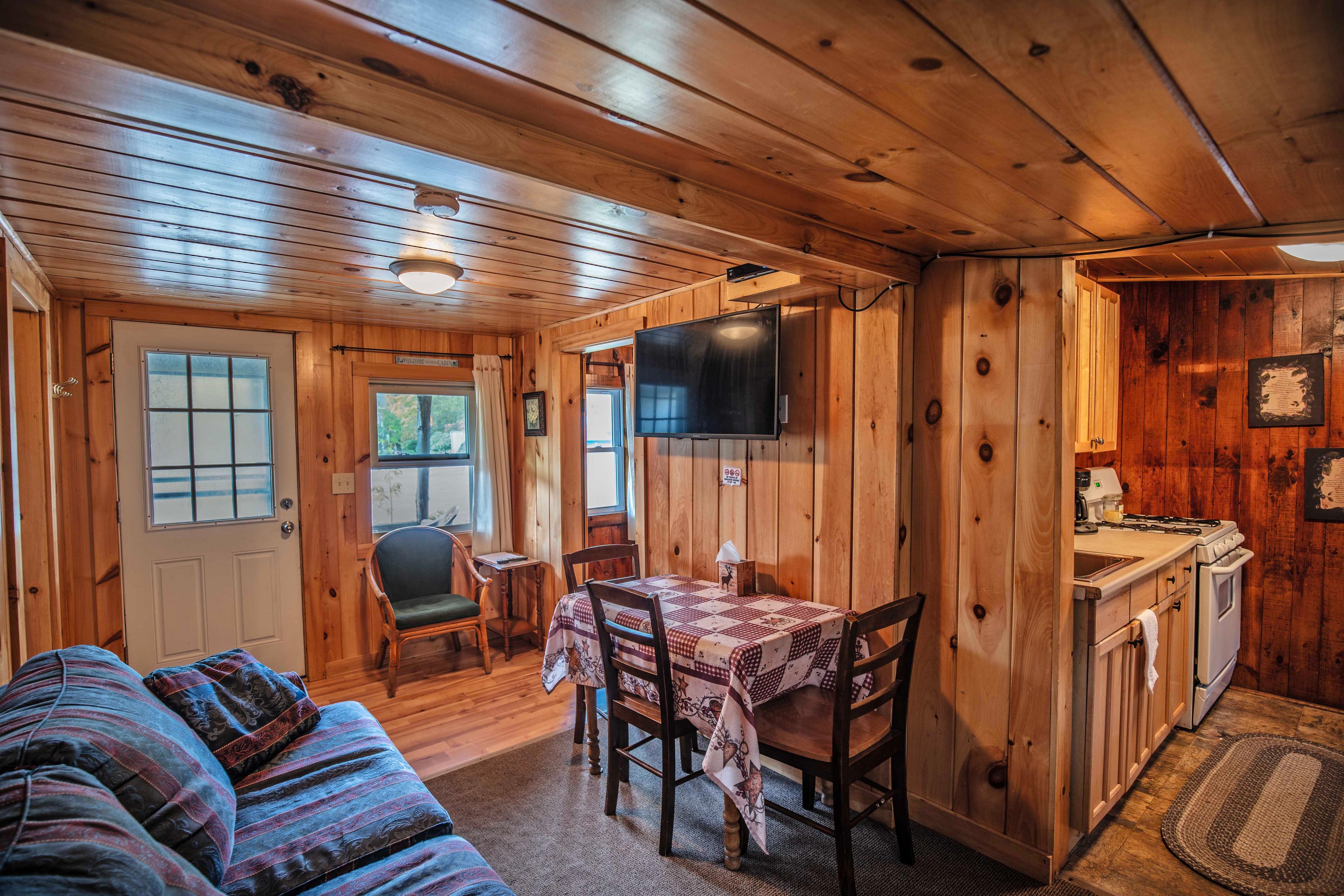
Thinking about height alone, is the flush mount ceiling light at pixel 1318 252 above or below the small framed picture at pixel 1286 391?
above

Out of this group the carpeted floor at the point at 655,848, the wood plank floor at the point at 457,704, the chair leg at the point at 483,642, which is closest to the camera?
Result: the carpeted floor at the point at 655,848

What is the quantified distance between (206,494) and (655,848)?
3.09 meters

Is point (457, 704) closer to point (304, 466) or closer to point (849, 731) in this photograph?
point (304, 466)

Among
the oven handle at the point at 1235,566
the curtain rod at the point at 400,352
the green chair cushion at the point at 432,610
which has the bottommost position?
the green chair cushion at the point at 432,610

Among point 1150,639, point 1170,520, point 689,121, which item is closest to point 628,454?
point 1170,520

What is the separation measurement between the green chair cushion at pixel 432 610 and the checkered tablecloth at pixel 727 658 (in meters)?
1.33

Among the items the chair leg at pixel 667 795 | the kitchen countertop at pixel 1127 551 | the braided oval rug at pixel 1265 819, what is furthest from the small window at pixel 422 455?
the braided oval rug at pixel 1265 819

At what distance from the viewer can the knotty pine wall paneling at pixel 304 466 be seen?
3295 mm

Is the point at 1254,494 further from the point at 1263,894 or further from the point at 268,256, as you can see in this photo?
the point at 268,256

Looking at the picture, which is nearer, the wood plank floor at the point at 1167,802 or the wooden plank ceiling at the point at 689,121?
the wooden plank ceiling at the point at 689,121

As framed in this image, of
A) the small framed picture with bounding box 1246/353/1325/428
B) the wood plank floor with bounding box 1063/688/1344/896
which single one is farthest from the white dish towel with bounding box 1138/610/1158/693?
the small framed picture with bounding box 1246/353/1325/428

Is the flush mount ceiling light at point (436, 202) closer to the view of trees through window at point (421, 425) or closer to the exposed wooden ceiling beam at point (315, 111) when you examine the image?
the exposed wooden ceiling beam at point (315, 111)

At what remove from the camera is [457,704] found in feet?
11.8

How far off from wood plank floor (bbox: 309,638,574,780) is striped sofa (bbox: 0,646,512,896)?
1.13 meters
